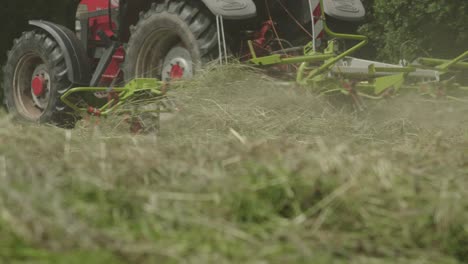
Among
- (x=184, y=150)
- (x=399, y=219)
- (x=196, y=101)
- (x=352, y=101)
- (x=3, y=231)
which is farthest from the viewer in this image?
(x=352, y=101)

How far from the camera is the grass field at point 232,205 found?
5.29 ft

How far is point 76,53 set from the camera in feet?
19.5

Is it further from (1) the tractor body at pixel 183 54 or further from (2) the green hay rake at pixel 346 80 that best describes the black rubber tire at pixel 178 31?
(2) the green hay rake at pixel 346 80

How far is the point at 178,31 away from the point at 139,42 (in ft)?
1.41

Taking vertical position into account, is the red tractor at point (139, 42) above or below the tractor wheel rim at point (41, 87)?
above

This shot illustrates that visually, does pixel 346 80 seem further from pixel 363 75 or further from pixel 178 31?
pixel 178 31

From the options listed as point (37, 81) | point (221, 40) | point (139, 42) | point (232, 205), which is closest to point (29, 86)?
point (37, 81)

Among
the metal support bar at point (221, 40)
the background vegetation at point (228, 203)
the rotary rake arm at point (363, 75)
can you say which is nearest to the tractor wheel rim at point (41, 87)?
the metal support bar at point (221, 40)

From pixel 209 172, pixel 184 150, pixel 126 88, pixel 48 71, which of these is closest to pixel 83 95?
pixel 48 71

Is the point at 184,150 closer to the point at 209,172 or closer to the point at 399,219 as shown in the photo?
the point at 209,172

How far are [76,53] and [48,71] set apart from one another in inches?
12.0

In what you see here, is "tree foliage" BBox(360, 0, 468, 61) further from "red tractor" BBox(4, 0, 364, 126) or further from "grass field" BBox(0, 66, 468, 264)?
"grass field" BBox(0, 66, 468, 264)

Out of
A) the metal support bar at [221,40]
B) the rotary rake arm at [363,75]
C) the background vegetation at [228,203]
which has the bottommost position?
the background vegetation at [228,203]

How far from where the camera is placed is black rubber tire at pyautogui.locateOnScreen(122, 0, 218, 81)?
15.5 feet
